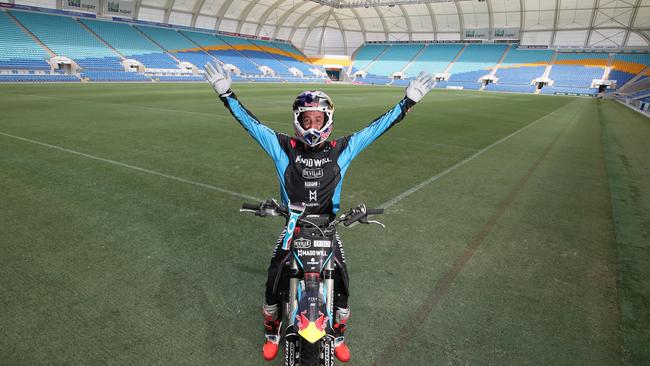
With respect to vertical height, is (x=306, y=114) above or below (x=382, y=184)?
above

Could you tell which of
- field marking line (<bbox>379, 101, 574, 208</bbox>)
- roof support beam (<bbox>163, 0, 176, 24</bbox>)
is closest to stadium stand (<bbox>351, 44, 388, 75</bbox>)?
roof support beam (<bbox>163, 0, 176, 24</bbox>)

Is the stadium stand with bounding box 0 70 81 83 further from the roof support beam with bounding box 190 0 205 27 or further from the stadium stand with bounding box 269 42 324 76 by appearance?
the stadium stand with bounding box 269 42 324 76

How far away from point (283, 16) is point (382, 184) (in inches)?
2471

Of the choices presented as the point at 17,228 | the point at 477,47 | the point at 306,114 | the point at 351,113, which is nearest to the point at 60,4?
the point at 351,113

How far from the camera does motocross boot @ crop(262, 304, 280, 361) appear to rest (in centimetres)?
272

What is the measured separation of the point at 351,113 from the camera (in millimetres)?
18422

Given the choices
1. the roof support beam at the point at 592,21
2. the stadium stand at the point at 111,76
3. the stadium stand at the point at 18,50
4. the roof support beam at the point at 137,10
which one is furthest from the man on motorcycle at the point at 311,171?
the roof support beam at the point at 592,21

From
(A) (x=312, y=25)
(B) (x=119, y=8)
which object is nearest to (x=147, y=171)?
(B) (x=119, y=8)

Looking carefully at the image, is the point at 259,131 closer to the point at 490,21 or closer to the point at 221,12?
the point at 221,12

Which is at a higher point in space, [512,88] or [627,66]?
[627,66]

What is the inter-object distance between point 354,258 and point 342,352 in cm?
162

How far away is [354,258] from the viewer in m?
4.27

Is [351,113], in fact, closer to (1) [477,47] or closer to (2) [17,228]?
(2) [17,228]

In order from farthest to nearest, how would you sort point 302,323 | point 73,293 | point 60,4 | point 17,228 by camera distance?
point 60,4
point 17,228
point 73,293
point 302,323
